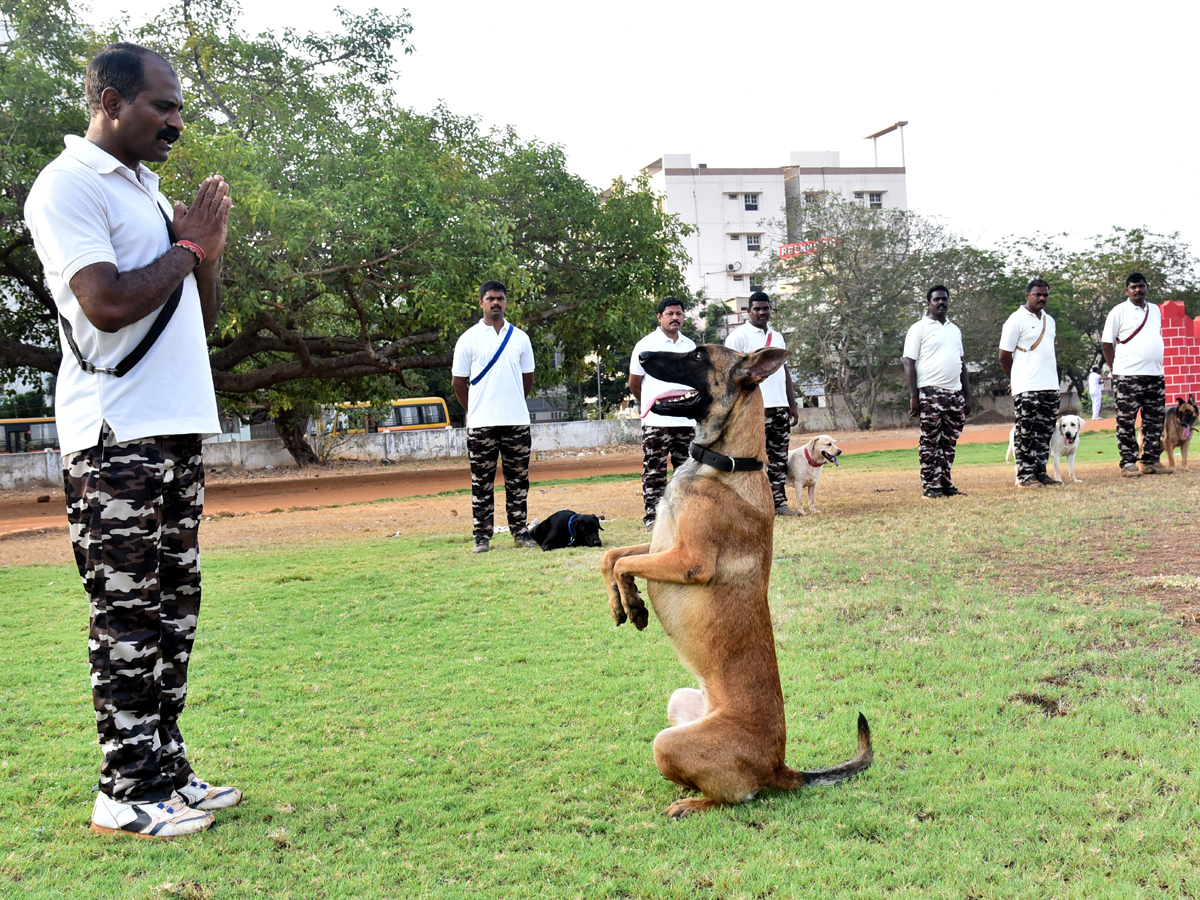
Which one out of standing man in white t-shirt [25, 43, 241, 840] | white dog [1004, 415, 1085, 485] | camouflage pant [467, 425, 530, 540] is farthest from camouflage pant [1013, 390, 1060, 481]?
standing man in white t-shirt [25, 43, 241, 840]

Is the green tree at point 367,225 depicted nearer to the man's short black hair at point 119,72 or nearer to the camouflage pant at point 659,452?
the camouflage pant at point 659,452

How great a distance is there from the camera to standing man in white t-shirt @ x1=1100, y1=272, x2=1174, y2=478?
12.1 meters

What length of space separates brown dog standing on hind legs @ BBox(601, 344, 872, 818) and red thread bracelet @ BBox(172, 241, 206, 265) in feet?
5.45

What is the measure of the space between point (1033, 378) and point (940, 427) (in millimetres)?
1547

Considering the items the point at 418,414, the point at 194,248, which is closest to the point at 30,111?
the point at 194,248

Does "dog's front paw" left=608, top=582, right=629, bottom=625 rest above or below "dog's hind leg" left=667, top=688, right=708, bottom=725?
above

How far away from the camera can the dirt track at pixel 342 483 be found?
55.5 ft

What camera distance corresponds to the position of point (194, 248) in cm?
Answer: 318

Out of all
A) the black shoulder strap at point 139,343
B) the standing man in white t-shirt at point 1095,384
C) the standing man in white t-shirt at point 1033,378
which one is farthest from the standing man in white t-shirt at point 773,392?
the standing man in white t-shirt at point 1095,384

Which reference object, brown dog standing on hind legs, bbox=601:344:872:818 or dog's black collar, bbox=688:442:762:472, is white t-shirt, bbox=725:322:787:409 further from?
dog's black collar, bbox=688:442:762:472

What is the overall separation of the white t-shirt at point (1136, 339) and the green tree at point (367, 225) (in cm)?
984

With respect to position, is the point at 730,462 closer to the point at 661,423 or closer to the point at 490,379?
the point at 661,423

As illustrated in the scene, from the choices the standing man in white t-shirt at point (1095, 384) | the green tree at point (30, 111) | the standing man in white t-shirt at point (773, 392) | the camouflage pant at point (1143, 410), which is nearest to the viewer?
the standing man in white t-shirt at point (773, 392)

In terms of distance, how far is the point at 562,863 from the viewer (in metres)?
2.84
